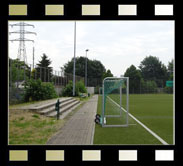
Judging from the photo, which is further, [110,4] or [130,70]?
[130,70]

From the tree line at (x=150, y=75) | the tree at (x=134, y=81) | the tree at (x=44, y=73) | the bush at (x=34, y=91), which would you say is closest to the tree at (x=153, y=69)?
the tree line at (x=150, y=75)

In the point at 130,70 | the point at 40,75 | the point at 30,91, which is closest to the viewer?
the point at 30,91

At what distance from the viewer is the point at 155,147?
420cm

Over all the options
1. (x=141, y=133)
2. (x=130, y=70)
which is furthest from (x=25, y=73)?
(x=130, y=70)

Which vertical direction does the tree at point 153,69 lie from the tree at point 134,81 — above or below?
above

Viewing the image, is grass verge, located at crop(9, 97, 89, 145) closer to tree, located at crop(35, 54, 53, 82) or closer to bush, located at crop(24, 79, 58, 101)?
bush, located at crop(24, 79, 58, 101)

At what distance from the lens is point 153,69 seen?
62625 millimetres

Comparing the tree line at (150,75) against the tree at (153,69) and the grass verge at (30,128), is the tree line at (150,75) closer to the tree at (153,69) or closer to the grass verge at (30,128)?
the tree at (153,69)

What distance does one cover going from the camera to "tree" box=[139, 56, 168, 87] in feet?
196

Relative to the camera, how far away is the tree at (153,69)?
2354 inches

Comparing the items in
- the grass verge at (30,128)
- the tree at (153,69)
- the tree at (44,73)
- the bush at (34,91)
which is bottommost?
the grass verge at (30,128)
